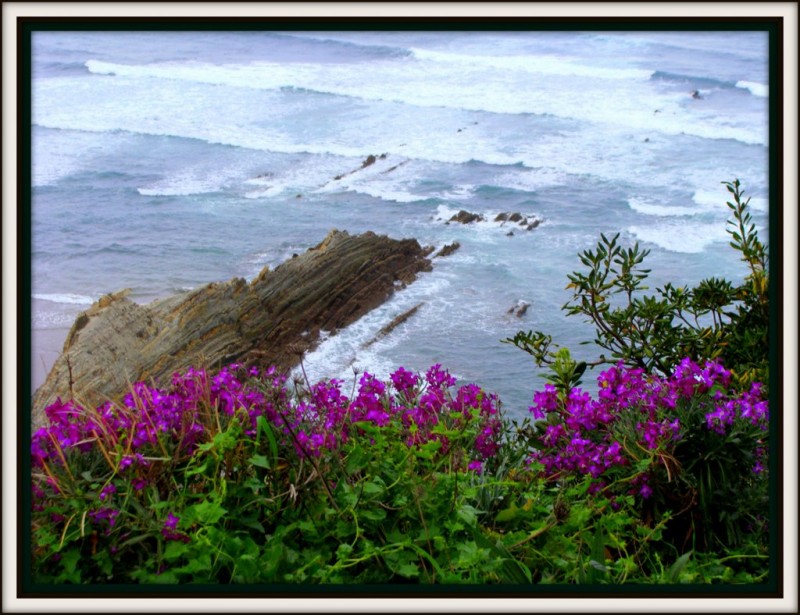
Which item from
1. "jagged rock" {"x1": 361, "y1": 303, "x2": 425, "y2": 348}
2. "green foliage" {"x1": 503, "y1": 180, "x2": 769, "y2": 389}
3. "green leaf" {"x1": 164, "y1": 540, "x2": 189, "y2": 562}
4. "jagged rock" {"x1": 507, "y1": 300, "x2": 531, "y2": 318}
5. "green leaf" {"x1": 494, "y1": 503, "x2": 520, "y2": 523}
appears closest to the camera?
"green leaf" {"x1": 164, "y1": 540, "x2": 189, "y2": 562}

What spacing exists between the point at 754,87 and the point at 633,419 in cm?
210

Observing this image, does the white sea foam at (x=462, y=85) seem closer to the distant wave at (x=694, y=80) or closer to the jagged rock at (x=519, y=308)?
the distant wave at (x=694, y=80)

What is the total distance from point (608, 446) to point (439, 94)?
7.17 ft

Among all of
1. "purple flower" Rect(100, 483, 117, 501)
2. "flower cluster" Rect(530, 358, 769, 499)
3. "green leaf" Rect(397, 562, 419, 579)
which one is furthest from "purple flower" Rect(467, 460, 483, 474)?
"purple flower" Rect(100, 483, 117, 501)

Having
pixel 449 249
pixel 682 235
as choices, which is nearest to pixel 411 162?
pixel 449 249

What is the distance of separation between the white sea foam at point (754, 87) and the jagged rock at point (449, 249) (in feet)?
4.59

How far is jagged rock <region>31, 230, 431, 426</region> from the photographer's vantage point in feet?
10.6

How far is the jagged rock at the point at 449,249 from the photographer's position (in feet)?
12.6

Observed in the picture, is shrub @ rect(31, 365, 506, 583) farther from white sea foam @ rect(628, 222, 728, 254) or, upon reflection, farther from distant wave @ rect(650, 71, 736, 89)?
distant wave @ rect(650, 71, 736, 89)

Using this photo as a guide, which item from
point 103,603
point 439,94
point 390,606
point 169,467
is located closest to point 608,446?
point 390,606

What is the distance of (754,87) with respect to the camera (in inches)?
156

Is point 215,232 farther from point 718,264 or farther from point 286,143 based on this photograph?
point 718,264

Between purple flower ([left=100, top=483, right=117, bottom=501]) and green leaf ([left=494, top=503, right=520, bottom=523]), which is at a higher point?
purple flower ([left=100, top=483, right=117, bottom=501])

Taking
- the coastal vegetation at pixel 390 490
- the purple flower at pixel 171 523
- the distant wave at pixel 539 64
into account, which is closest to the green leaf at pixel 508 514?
the coastal vegetation at pixel 390 490
